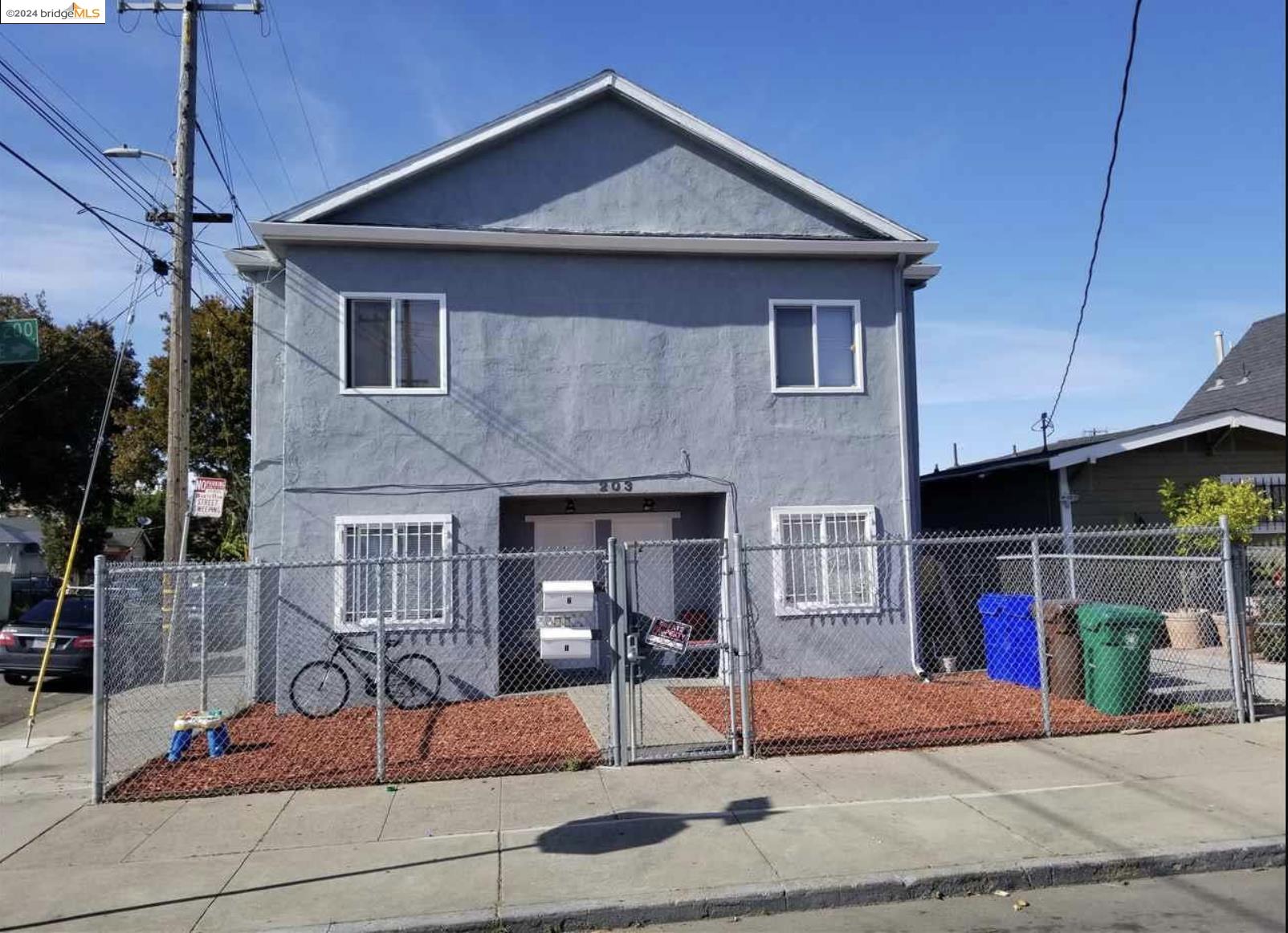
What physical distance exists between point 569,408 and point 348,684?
13.3ft

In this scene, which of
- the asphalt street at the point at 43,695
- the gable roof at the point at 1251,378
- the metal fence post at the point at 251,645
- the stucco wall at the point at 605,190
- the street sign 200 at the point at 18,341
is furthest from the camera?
the gable roof at the point at 1251,378

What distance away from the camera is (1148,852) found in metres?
5.79

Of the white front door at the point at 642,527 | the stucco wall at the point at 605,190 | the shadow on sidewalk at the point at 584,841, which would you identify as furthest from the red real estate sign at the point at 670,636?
the stucco wall at the point at 605,190

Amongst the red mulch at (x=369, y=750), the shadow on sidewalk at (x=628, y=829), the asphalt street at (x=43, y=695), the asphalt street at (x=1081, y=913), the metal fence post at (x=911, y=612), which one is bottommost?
the asphalt street at (x=1081, y=913)

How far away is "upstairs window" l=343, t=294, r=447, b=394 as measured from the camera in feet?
38.3

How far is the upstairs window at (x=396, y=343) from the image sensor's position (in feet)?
38.3

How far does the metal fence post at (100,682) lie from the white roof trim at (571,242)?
16.3 feet

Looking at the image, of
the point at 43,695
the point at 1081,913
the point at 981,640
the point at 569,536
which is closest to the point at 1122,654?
the point at 981,640

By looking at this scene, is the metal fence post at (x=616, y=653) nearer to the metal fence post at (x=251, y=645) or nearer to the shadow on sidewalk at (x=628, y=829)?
the shadow on sidewalk at (x=628, y=829)

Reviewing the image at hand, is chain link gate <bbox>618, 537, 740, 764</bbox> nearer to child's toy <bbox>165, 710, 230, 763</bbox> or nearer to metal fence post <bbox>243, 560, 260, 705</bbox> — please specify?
child's toy <bbox>165, 710, 230, 763</bbox>

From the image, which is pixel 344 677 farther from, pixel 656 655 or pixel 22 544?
pixel 22 544

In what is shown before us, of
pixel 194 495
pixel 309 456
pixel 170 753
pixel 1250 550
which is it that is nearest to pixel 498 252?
pixel 309 456

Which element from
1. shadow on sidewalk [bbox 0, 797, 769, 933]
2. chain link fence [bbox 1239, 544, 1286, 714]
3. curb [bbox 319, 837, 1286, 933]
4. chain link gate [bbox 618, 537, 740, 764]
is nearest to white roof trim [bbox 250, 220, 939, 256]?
chain link gate [bbox 618, 537, 740, 764]

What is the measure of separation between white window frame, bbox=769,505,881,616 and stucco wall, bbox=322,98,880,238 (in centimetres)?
351
